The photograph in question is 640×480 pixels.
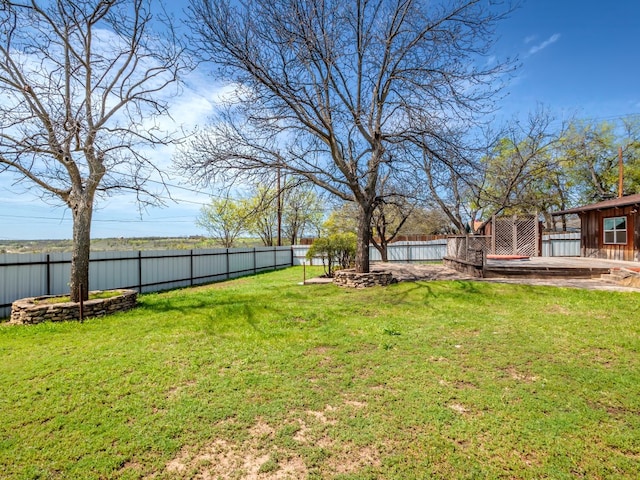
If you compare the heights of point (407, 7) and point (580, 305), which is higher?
point (407, 7)

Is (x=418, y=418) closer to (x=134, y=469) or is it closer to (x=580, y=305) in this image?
(x=134, y=469)

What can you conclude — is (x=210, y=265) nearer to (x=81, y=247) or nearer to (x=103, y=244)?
(x=103, y=244)

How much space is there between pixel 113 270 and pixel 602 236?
701 inches

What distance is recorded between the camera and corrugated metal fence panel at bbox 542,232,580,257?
18906mm

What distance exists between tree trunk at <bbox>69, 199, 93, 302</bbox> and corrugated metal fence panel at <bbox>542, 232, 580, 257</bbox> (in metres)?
21.9

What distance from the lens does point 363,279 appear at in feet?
30.5

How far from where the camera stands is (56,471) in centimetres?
216

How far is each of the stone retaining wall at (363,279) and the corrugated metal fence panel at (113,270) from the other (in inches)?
252

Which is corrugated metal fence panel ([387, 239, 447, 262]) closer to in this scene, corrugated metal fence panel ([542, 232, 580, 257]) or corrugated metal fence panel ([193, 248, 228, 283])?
corrugated metal fence panel ([542, 232, 580, 257])

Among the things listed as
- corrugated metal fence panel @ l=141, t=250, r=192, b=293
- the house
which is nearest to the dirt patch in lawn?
corrugated metal fence panel @ l=141, t=250, r=192, b=293

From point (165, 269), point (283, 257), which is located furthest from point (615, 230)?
point (165, 269)

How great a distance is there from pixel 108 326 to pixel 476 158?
9357mm

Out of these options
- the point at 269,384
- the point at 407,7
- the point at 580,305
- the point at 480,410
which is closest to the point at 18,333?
the point at 269,384

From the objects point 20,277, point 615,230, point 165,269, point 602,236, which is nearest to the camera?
point 20,277
